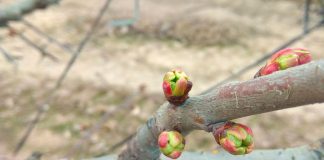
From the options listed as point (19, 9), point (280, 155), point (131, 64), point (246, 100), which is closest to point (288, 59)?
point (246, 100)

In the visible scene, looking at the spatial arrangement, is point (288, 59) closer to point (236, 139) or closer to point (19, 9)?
point (236, 139)

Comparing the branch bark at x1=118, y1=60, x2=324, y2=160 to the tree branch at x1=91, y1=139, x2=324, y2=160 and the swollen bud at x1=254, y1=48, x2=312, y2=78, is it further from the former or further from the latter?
the tree branch at x1=91, y1=139, x2=324, y2=160

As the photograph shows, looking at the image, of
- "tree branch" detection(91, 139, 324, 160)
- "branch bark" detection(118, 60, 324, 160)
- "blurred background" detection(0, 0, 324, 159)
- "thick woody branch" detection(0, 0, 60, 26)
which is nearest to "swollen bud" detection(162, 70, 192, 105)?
"branch bark" detection(118, 60, 324, 160)

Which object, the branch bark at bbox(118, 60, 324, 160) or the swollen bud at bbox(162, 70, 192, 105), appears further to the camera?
the swollen bud at bbox(162, 70, 192, 105)

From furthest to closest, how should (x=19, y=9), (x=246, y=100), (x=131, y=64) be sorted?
1. (x=131, y=64)
2. (x=19, y=9)
3. (x=246, y=100)

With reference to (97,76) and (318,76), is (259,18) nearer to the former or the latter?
(97,76)

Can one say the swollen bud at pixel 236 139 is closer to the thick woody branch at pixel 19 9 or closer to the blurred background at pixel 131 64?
the thick woody branch at pixel 19 9

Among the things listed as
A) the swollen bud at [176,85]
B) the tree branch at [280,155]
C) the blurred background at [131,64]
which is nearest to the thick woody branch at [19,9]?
the tree branch at [280,155]
